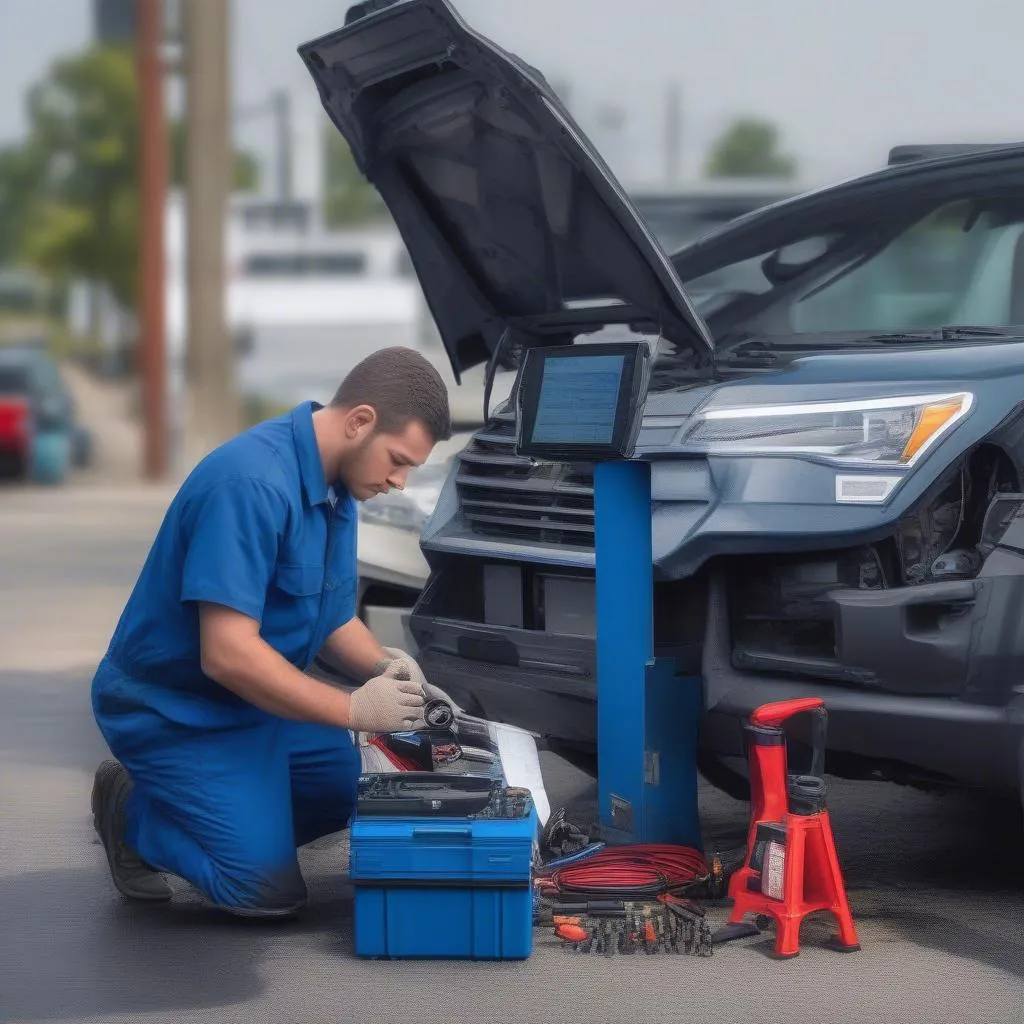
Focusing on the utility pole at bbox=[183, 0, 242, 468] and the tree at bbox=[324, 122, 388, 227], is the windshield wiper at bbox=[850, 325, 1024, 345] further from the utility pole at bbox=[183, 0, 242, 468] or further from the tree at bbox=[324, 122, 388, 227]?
the tree at bbox=[324, 122, 388, 227]

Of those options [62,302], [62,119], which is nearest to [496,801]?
[62,119]

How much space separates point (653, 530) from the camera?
4.63 metres

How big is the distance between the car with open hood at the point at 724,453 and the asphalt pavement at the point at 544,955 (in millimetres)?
429

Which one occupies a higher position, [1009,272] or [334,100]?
[334,100]

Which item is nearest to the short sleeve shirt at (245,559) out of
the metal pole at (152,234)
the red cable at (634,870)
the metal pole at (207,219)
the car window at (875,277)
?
the red cable at (634,870)

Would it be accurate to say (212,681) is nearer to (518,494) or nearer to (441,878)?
(441,878)

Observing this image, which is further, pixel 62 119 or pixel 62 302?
pixel 62 302

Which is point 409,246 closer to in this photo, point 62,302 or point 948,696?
point 948,696

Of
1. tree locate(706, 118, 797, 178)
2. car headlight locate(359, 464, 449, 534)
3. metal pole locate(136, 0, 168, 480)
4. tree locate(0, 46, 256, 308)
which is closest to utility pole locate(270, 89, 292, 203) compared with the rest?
tree locate(0, 46, 256, 308)

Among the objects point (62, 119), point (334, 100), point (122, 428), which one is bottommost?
point (122, 428)

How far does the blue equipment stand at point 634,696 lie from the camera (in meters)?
4.61

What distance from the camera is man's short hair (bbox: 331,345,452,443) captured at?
4.45 metres

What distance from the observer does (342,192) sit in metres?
86.7

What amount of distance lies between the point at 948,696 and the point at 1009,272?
1800mm
